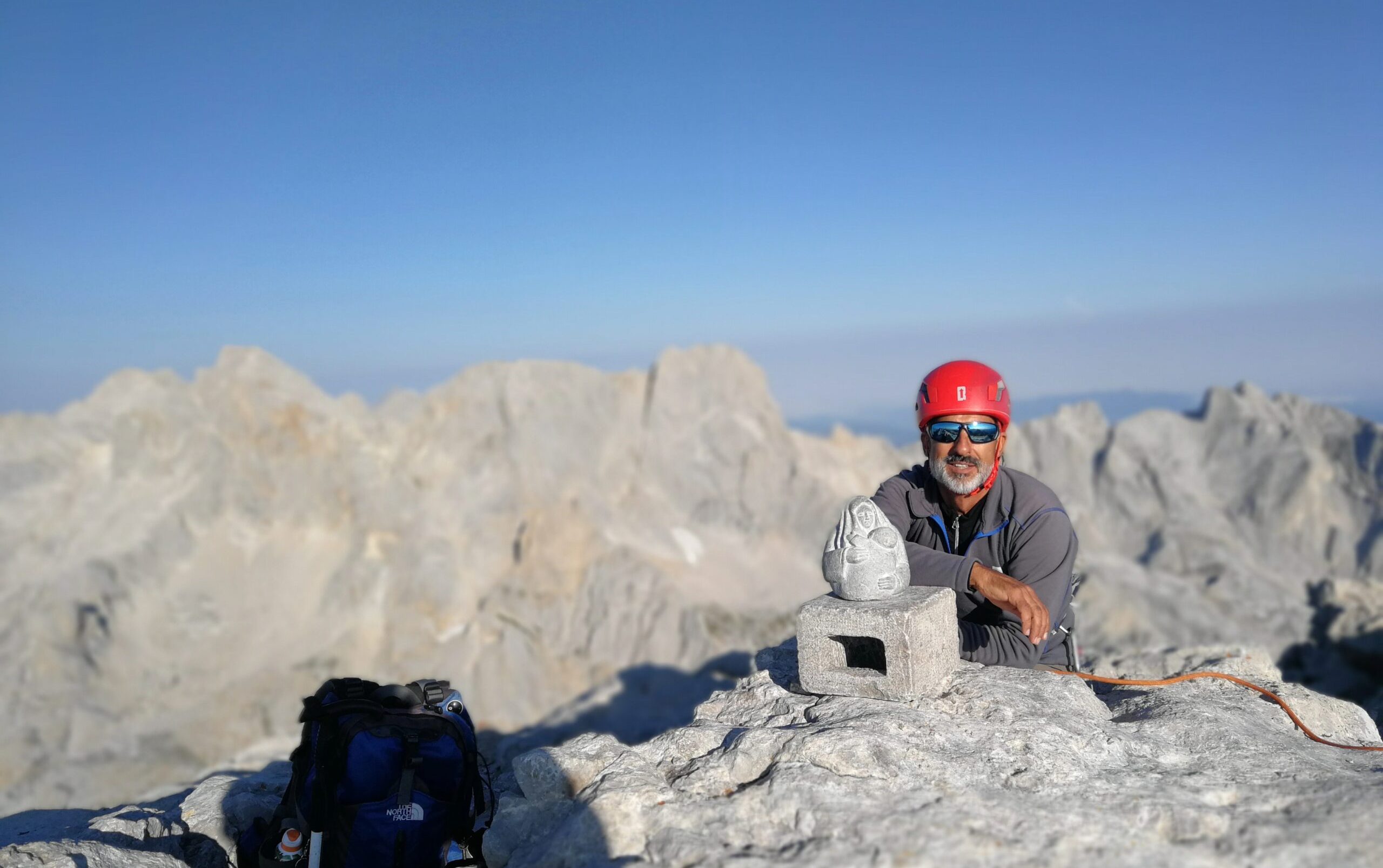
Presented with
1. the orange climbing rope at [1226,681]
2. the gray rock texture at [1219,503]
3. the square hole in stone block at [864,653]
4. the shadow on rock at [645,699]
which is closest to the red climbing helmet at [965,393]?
the square hole in stone block at [864,653]

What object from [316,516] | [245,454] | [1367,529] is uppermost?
[245,454]

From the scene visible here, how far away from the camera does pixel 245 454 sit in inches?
1192

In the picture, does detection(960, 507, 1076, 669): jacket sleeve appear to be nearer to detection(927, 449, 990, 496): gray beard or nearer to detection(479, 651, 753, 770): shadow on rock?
detection(927, 449, 990, 496): gray beard

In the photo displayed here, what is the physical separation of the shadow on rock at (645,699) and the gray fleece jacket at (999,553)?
44.5 ft

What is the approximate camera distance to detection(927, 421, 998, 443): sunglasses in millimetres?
5562

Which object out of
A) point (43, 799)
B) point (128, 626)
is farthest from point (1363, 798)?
point (128, 626)

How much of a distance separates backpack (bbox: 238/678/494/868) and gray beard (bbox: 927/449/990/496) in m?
3.28

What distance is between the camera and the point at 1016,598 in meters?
4.91

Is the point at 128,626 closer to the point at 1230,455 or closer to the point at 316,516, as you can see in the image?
the point at 316,516

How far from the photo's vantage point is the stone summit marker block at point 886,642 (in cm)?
472

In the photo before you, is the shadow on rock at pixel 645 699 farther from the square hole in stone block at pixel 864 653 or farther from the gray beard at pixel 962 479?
the gray beard at pixel 962 479

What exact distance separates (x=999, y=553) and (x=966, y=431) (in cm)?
80

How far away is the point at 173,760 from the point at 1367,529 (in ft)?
159

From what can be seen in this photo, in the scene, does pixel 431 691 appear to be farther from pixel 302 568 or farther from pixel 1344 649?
pixel 302 568
